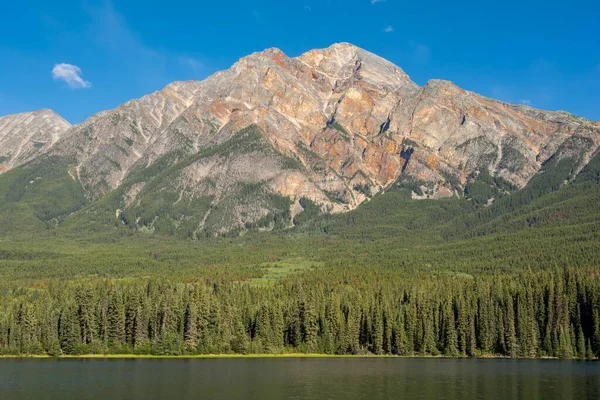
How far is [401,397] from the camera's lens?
4038 inches

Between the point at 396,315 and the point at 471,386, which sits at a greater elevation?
the point at 396,315

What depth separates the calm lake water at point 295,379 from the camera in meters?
105

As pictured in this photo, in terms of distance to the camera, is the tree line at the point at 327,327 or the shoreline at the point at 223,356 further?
the tree line at the point at 327,327

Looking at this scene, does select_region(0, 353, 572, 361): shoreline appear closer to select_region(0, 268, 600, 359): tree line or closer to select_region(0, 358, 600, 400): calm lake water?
select_region(0, 268, 600, 359): tree line

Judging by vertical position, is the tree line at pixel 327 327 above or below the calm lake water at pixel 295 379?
above

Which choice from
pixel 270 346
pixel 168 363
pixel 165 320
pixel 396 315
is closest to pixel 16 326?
pixel 165 320

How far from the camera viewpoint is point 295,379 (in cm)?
12638

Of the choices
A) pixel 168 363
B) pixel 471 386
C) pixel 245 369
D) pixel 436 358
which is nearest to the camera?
pixel 471 386

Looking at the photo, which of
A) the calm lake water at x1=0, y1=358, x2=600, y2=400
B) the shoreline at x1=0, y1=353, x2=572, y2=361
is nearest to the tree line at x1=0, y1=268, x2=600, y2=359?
the shoreline at x1=0, y1=353, x2=572, y2=361

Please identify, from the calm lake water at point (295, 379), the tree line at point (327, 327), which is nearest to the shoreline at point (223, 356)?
the tree line at point (327, 327)

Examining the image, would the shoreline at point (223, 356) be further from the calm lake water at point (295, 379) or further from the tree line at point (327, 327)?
the calm lake water at point (295, 379)

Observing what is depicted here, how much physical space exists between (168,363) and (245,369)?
25018mm

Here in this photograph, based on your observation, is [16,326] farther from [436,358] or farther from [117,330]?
[436,358]

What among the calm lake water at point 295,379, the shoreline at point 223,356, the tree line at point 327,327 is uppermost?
the tree line at point 327,327
